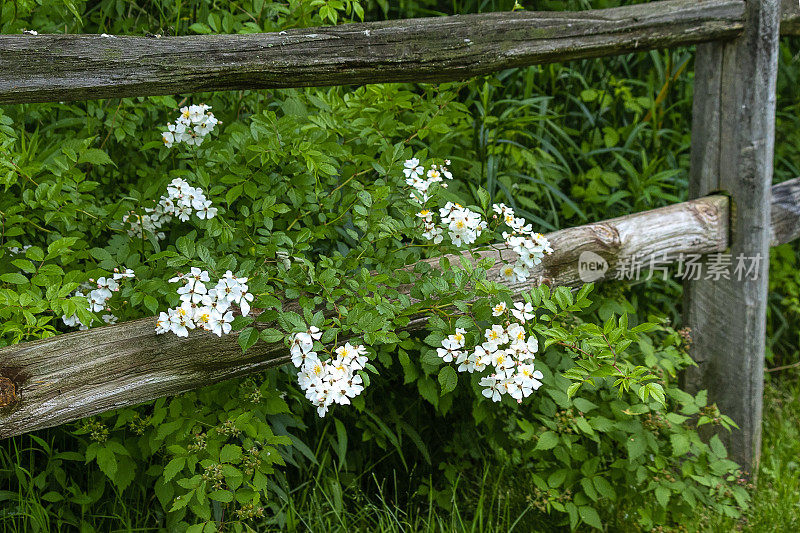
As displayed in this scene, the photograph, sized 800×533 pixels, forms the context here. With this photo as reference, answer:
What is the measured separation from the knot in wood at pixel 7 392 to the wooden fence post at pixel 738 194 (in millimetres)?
2127

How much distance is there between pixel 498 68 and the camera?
6.49 ft

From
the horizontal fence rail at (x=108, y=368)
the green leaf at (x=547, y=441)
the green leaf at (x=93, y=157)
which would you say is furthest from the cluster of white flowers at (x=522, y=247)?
the green leaf at (x=93, y=157)

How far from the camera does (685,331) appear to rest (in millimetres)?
2451

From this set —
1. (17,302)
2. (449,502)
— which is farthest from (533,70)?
(17,302)

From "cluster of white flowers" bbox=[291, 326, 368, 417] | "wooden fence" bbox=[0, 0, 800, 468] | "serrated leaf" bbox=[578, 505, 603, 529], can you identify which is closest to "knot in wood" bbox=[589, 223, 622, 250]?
"wooden fence" bbox=[0, 0, 800, 468]

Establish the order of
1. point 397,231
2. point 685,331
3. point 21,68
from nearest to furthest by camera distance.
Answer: point 21,68 → point 397,231 → point 685,331

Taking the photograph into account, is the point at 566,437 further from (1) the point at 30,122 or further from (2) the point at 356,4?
(1) the point at 30,122

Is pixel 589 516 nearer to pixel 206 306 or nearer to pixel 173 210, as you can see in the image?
pixel 206 306

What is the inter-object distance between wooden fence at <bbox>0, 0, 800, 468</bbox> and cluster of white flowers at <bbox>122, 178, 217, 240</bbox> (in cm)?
27

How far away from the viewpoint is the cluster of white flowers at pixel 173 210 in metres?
1.79

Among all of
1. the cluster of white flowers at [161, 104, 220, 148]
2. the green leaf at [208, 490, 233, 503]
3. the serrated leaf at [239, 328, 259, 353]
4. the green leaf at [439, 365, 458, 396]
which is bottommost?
the green leaf at [208, 490, 233, 503]

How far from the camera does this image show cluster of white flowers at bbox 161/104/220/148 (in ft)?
6.22

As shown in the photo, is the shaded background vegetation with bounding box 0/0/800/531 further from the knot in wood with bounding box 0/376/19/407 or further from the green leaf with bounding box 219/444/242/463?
the knot in wood with bounding box 0/376/19/407

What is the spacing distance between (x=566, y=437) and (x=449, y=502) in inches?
17.3
